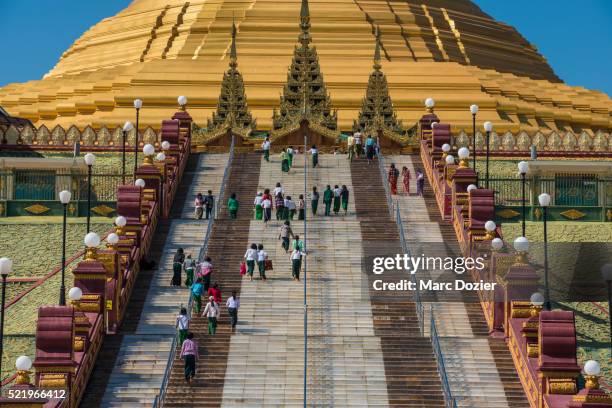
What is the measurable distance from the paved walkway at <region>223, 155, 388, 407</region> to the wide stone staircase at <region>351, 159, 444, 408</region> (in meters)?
0.25

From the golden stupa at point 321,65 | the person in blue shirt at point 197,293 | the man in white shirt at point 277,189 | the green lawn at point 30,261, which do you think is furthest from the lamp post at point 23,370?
the golden stupa at point 321,65

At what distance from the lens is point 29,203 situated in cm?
5759

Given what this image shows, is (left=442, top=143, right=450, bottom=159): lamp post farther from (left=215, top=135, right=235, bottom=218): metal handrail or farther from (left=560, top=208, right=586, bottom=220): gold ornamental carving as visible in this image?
(left=215, top=135, right=235, bottom=218): metal handrail

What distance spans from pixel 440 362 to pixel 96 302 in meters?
8.64

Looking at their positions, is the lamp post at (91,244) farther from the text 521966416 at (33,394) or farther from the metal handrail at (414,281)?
the metal handrail at (414,281)

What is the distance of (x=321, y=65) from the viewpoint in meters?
83.1

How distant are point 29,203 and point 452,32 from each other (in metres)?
38.9

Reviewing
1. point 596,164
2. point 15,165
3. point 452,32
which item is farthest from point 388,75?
point 15,165

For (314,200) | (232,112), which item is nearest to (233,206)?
(314,200)

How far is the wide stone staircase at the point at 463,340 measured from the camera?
4022 centimetres

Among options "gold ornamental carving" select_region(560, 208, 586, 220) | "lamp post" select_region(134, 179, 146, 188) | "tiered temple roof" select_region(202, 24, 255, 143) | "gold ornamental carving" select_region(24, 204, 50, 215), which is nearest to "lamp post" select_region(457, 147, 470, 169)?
"gold ornamental carving" select_region(560, 208, 586, 220)

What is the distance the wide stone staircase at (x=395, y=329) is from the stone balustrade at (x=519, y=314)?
6.49 feet

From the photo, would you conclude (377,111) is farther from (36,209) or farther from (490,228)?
(490,228)

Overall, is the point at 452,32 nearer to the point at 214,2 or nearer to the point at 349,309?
the point at 214,2
